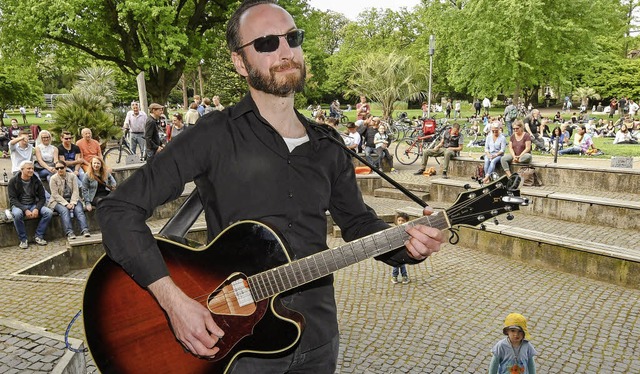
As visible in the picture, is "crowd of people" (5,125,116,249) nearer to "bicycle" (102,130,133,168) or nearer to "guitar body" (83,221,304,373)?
"bicycle" (102,130,133,168)

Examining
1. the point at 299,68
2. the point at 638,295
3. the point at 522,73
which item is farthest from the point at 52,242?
the point at 522,73

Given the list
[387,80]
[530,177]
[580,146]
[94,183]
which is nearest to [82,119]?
[94,183]

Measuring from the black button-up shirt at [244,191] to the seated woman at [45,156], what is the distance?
33.3ft

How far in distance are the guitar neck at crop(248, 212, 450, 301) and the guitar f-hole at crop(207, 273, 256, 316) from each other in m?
0.03

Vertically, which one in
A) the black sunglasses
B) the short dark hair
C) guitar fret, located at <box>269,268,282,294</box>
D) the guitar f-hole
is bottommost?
the guitar f-hole

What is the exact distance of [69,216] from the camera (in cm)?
976

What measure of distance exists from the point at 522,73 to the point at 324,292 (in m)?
33.1

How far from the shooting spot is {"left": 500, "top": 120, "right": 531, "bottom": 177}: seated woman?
12.7m

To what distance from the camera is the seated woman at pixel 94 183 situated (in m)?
10.3

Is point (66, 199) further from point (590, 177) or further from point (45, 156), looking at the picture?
point (590, 177)

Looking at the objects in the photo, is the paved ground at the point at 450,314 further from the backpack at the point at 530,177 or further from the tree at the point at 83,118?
the tree at the point at 83,118

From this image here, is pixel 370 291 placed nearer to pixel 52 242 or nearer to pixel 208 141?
pixel 208 141

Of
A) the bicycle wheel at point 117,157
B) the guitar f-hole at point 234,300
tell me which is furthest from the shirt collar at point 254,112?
the bicycle wheel at point 117,157

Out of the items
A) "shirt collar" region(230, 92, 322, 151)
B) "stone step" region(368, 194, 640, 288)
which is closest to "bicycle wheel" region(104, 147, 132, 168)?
"stone step" region(368, 194, 640, 288)
